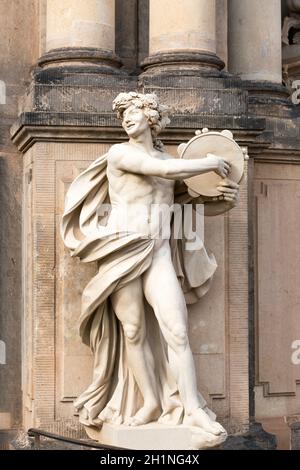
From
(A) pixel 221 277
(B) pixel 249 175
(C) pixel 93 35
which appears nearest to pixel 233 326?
(A) pixel 221 277

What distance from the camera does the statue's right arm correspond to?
12156mm

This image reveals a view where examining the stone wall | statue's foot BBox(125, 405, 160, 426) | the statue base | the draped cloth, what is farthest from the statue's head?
the statue base

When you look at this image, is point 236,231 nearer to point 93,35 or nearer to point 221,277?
point 221,277

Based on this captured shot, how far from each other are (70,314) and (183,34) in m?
2.39

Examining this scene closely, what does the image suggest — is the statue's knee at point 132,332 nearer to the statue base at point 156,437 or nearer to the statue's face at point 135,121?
the statue base at point 156,437

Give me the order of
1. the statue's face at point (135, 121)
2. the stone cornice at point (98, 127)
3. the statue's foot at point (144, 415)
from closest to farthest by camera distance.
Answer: the statue's face at point (135, 121), the statue's foot at point (144, 415), the stone cornice at point (98, 127)

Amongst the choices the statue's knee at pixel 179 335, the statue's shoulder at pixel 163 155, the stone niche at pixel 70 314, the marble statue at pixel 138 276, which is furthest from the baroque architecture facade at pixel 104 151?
the statue's knee at pixel 179 335

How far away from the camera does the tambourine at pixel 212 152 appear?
40.4 ft

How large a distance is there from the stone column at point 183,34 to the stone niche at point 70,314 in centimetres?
72

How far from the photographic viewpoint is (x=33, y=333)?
12852 mm

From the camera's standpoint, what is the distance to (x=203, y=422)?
1214 centimetres

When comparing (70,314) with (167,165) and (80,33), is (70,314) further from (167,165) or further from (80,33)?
(80,33)

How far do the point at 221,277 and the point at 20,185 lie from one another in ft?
5.85

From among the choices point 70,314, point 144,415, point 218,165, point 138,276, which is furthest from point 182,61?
point 144,415
